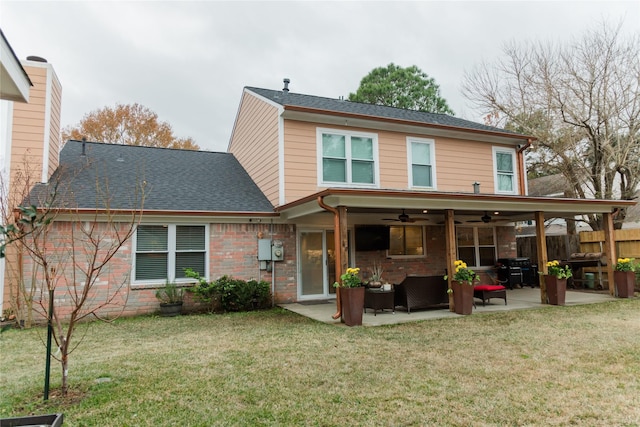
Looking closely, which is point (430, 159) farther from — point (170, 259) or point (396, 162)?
point (170, 259)

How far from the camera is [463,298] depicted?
27.0ft

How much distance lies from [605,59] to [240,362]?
51.3 ft

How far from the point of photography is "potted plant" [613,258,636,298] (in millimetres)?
10070

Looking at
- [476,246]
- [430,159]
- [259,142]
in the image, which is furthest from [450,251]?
[259,142]

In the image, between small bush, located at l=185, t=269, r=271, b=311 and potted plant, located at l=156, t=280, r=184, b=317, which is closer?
potted plant, located at l=156, t=280, r=184, b=317

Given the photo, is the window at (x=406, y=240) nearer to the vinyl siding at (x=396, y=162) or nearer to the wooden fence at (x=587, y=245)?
the vinyl siding at (x=396, y=162)

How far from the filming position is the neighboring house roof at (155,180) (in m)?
9.09

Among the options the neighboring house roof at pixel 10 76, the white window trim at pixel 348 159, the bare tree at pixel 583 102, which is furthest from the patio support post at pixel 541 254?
the neighboring house roof at pixel 10 76

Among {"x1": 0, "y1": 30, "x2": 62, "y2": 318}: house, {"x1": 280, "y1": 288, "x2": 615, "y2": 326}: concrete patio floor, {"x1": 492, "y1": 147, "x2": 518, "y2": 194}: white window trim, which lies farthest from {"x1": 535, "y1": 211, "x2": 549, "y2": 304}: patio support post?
{"x1": 0, "y1": 30, "x2": 62, "y2": 318}: house

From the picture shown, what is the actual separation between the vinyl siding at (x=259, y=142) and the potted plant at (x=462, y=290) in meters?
4.65

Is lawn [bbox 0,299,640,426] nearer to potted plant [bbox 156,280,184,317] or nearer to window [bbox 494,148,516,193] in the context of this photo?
potted plant [bbox 156,280,184,317]

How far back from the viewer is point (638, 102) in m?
13.4

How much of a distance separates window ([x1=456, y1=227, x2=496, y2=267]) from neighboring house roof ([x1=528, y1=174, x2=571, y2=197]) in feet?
28.9

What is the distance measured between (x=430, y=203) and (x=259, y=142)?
5569 mm
